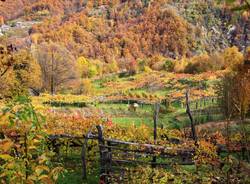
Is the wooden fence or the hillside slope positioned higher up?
the wooden fence

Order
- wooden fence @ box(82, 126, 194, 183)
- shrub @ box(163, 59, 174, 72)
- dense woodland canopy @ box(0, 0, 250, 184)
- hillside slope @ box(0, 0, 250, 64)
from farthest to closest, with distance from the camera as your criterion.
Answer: hillside slope @ box(0, 0, 250, 64), shrub @ box(163, 59, 174, 72), wooden fence @ box(82, 126, 194, 183), dense woodland canopy @ box(0, 0, 250, 184)

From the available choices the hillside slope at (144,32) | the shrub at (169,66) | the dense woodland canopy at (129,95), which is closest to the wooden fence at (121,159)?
the dense woodland canopy at (129,95)

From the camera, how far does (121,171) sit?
11.8 meters

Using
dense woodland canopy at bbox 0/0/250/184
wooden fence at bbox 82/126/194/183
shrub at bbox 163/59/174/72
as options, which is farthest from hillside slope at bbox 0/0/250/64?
wooden fence at bbox 82/126/194/183

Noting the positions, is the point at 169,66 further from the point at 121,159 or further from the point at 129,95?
the point at 121,159

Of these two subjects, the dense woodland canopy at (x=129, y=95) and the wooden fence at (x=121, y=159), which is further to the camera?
the wooden fence at (x=121, y=159)

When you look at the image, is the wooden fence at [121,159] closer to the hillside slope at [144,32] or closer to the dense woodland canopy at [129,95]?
the dense woodland canopy at [129,95]

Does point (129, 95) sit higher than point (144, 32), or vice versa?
point (129, 95)

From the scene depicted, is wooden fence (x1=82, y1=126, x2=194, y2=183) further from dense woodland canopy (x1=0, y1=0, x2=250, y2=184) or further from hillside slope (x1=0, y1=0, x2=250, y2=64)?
hillside slope (x1=0, y1=0, x2=250, y2=64)

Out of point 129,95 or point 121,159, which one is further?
point 129,95

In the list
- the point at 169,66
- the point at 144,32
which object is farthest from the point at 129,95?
the point at 144,32


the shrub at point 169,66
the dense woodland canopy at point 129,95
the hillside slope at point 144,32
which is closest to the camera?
the dense woodland canopy at point 129,95

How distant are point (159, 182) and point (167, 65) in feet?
260

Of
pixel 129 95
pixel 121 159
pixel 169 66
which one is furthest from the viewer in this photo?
pixel 169 66
